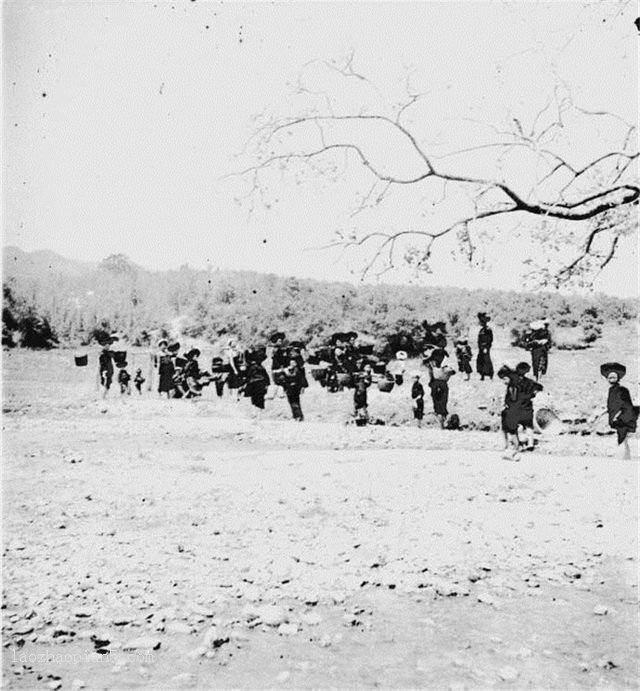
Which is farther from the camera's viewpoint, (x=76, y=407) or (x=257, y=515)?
(x=76, y=407)

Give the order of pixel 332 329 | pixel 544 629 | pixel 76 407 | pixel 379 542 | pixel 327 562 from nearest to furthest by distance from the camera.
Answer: pixel 544 629, pixel 327 562, pixel 379 542, pixel 76 407, pixel 332 329

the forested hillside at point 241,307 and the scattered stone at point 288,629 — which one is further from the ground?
the forested hillside at point 241,307

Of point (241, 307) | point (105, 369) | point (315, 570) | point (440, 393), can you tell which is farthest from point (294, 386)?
point (315, 570)

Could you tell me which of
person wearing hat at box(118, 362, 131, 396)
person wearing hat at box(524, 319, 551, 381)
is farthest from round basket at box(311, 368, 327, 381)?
person wearing hat at box(524, 319, 551, 381)

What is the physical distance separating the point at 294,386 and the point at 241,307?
6.65 metres

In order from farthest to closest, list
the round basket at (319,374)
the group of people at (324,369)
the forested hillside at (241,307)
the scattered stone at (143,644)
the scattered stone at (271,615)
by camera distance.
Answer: the forested hillside at (241,307) → the round basket at (319,374) → the group of people at (324,369) → the scattered stone at (271,615) → the scattered stone at (143,644)

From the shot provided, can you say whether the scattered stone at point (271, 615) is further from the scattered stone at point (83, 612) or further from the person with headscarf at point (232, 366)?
the person with headscarf at point (232, 366)

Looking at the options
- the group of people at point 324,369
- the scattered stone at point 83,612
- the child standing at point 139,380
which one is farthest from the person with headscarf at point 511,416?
the child standing at point 139,380

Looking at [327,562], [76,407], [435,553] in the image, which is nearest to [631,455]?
[435,553]

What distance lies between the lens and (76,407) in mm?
13141

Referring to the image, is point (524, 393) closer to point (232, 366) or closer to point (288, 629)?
point (288, 629)

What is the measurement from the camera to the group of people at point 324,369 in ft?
Result: 43.9

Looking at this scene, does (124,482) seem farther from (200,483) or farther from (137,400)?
(137,400)

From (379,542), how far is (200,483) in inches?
103
